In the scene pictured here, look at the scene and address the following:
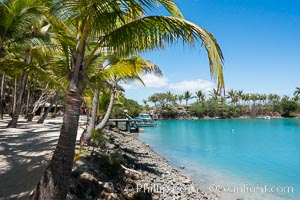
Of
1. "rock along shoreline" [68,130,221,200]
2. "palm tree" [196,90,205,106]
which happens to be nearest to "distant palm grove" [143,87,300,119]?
"palm tree" [196,90,205,106]

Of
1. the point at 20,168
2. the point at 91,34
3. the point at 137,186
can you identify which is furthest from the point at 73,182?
the point at 91,34

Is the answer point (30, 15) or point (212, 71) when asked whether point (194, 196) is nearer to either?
point (212, 71)

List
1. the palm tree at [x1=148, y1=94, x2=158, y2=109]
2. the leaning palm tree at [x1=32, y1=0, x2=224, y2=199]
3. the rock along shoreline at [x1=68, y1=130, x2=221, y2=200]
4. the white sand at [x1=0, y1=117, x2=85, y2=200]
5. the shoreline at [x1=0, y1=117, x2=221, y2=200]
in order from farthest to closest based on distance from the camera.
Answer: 1. the palm tree at [x1=148, y1=94, x2=158, y2=109]
2. the rock along shoreline at [x1=68, y1=130, x2=221, y2=200]
3. the shoreline at [x1=0, y1=117, x2=221, y2=200]
4. the white sand at [x1=0, y1=117, x2=85, y2=200]
5. the leaning palm tree at [x1=32, y1=0, x2=224, y2=199]

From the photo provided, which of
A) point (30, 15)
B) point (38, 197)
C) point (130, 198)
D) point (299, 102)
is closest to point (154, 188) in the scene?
point (130, 198)

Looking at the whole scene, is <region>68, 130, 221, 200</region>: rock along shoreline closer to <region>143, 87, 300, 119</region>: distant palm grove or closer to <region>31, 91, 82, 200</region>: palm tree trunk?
<region>31, 91, 82, 200</region>: palm tree trunk

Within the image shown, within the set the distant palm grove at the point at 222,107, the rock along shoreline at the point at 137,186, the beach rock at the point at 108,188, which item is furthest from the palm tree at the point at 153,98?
the beach rock at the point at 108,188

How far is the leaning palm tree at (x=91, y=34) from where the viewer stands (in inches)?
147

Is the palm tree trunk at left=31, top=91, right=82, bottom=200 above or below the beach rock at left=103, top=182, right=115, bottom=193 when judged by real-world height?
above

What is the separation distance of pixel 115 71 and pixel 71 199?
3.86m

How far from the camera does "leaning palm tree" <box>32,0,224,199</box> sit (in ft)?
12.3

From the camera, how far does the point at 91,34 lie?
4.43m

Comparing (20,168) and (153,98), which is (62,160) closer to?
(20,168)

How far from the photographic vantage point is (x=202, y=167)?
45.6ft

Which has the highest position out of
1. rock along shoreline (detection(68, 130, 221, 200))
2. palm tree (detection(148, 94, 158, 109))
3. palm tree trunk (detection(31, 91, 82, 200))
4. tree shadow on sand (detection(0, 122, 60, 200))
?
palm tree (detection(148, 94, 158, 109))
